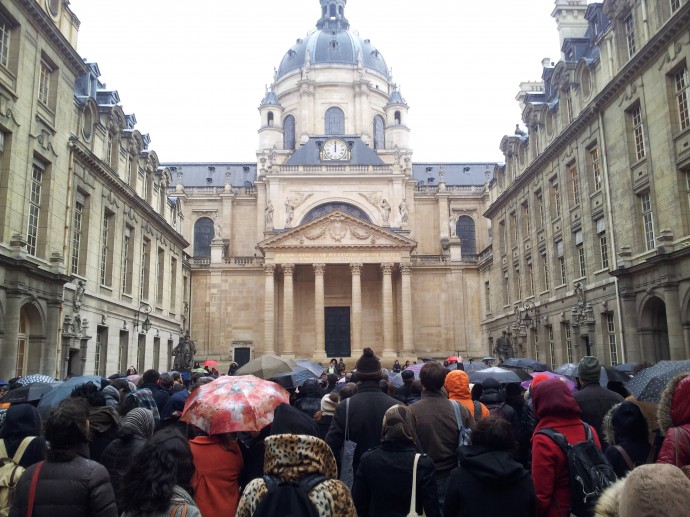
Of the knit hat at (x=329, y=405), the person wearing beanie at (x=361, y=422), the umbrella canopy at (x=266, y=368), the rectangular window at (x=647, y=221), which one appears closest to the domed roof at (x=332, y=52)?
the rectangular window at (x=647, y=221)

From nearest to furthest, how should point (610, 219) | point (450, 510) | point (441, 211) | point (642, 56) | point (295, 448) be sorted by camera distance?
point (295, 448)
point (450, 510)
point (642, 56)
point (610, 219)
point (441, 211)

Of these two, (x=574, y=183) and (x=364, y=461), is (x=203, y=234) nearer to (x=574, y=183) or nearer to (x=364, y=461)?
(x=574, y=183)

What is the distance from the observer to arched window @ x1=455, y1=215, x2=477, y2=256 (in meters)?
56.9

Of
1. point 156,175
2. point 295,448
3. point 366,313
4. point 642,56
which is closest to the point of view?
point 295,448

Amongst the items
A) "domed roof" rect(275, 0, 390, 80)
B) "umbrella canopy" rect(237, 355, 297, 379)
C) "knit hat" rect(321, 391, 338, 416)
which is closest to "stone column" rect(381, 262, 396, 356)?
"domed roof" rect(275, 0, 390, 80)

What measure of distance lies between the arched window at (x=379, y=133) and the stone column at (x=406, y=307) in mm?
22107

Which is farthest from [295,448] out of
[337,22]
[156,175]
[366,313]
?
[337,22]

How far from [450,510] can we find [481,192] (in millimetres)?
54982

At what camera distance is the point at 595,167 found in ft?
83.3

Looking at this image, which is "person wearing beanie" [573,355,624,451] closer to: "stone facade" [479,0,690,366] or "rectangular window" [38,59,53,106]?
"stone facade" [479,0,690,366]

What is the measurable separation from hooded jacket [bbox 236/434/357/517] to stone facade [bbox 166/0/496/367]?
132 feet

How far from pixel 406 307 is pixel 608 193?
23944mm

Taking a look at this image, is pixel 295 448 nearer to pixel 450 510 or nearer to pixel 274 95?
pixel 450 510

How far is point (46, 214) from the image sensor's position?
20.6 m
